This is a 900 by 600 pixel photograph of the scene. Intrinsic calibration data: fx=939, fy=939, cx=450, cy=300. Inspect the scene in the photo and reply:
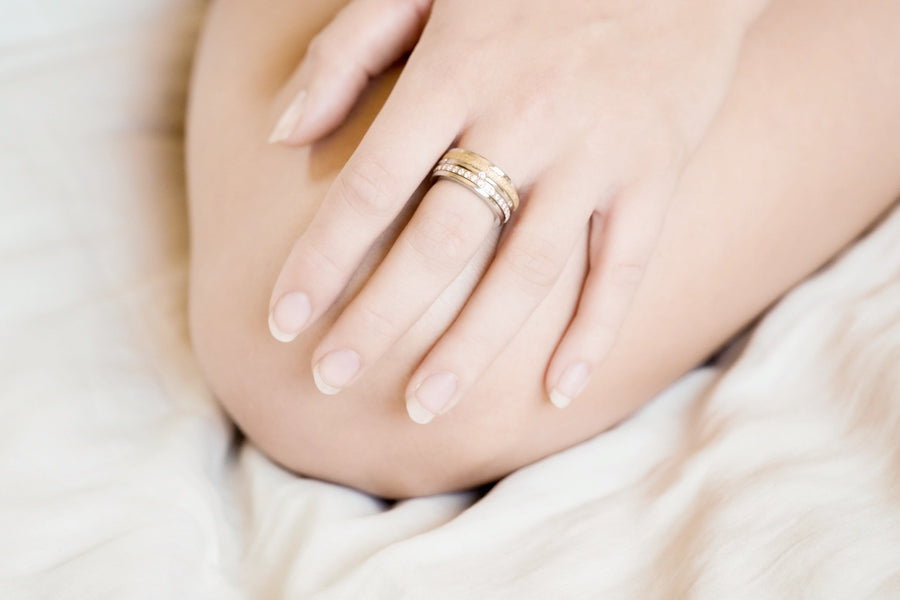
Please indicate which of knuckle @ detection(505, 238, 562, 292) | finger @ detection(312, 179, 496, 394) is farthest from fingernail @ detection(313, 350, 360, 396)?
knuckle @ detection(505, 238, 562, 292)

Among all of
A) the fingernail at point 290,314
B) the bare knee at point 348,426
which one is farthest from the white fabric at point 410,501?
the fingernail at point 290,314

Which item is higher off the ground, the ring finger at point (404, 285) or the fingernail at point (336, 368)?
the ring finger at point (404, 285)

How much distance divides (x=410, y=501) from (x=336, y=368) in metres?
0.13

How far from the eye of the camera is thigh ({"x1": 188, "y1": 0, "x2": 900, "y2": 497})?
0.59 meters

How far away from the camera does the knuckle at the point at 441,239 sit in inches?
21.5

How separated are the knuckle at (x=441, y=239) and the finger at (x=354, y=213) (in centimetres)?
2

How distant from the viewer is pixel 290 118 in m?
0.64

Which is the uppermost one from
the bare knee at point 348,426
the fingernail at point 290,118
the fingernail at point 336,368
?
the fingernail at point 290,118

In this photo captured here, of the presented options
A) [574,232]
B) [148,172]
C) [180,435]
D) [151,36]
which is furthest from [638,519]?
[151,36]

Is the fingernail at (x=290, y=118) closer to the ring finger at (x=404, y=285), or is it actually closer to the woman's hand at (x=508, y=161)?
the woman's hand at (x=508, y=161)

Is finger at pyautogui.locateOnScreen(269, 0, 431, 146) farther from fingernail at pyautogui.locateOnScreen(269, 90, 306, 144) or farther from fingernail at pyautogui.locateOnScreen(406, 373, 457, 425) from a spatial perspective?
fingernail at pyautogui.locateOnScreen(406, 373, 457, 425)

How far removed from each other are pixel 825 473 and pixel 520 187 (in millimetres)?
246

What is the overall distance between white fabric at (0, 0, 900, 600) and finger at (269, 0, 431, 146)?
0.69ft

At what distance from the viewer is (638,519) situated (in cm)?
55
